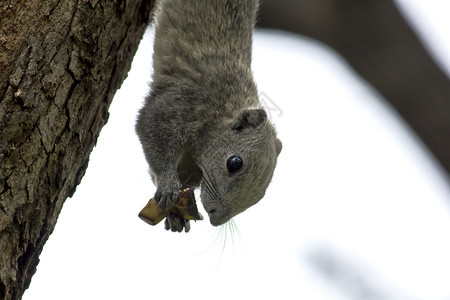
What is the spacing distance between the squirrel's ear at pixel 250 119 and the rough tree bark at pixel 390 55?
1.19m

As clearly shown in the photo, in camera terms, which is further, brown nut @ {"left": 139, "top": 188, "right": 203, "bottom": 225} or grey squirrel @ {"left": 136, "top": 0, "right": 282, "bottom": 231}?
grey squirrel @ {"left": 136, "top": 0, "right": 282, "bottom": 231}

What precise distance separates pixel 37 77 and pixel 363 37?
9.56 feet

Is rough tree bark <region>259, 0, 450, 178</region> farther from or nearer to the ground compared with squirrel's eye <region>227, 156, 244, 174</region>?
farther from the ground

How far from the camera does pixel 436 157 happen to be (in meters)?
4.86

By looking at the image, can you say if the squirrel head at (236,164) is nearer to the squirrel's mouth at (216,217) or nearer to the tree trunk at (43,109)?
the squirrel's mouth at (216,217)

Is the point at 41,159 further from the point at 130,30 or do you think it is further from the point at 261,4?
the point at 261,4

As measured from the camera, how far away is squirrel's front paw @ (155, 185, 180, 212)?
152 inches

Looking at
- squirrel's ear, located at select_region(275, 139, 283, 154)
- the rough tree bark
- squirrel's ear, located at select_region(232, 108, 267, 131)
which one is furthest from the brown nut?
the rough tree bark

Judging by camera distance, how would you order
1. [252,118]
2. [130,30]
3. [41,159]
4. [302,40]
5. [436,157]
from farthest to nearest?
[302,40] → [436,157] → [252,118] → [130,30] → [41,159]

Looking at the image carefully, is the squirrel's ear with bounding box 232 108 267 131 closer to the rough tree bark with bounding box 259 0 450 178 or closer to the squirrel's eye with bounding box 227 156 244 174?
the squirrel's eye with bounding box 227 156 244 174

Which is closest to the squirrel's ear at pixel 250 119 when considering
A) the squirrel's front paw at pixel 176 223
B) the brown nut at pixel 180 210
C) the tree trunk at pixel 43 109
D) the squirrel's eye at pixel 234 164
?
the squirrel's eye at pixel 234 164

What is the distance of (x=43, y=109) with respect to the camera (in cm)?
278

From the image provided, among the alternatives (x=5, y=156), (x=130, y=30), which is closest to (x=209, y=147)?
(x=130, y=30)

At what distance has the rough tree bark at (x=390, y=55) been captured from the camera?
189 inches
